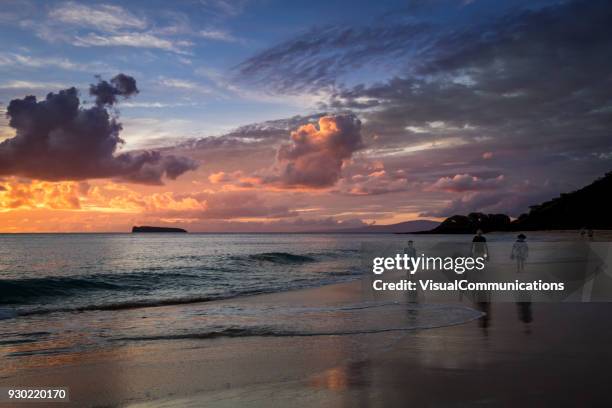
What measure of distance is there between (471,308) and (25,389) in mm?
12713

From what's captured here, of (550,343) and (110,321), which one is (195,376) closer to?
(550,343)

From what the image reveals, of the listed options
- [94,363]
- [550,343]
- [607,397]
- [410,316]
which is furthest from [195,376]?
[410,316]

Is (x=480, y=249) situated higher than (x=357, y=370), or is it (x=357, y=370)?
(x=480, y=249)

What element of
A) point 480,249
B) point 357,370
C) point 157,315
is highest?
point 480,249

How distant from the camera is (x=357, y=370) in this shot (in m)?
8.51

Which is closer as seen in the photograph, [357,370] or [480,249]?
[357,370]

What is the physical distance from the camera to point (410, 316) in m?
14.7

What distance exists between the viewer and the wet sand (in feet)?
22.8

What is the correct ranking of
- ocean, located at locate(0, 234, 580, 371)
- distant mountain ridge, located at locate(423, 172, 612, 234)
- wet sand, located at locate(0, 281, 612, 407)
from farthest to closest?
1. distant mountain ridge, located at locate(423, 172, 612, 234)
2. ocean, located at locate(0, 234, 580, 371)
3. wet sand, located at locate(0, 281, 612, 407)

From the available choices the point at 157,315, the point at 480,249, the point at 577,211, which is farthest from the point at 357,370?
the point at 577,211

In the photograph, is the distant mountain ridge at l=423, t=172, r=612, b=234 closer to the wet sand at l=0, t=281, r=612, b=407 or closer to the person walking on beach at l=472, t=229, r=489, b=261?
the person walking on beach at l=472, t=229, r=489, b=261

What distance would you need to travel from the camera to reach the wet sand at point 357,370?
6.95 metres

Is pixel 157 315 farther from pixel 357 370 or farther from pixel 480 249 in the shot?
pixel 480 249

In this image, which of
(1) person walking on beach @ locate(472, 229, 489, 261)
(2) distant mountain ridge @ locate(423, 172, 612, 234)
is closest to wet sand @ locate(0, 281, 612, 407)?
(1) person walking on beach @ locate(472, 229, 489, 261)
